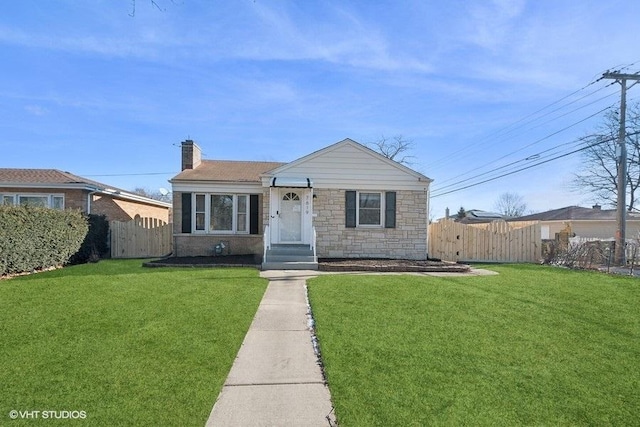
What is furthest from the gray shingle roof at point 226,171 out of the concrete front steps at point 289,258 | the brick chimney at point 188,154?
the concrete front steps at point 289,258

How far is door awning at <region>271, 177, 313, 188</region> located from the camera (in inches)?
494

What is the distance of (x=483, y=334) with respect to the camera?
496 cm

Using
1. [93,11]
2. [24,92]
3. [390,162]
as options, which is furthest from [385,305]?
[24,92]

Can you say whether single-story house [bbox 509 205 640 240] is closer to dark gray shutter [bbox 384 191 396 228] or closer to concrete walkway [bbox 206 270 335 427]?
dark gray shutter [bbox 384 191 396 228]

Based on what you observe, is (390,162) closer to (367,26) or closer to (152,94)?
(367,26)

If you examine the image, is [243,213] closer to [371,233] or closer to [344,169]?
[344,169]

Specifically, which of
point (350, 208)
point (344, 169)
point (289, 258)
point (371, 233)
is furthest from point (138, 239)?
point (371, 233)

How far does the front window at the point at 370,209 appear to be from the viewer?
13586mm

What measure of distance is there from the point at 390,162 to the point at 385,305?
26.5 feet

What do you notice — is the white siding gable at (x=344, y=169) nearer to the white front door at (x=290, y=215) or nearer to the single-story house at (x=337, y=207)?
the single-story house at (x=337, y=207)

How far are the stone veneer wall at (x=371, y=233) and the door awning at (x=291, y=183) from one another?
2.32ft

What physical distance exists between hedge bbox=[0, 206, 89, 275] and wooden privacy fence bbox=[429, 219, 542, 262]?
13548 millimetres

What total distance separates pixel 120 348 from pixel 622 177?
1981cm

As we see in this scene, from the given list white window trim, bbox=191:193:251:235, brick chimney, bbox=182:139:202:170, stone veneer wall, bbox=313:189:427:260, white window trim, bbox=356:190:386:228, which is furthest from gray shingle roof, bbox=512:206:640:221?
brick chimney, bbox=182:139:202:170
